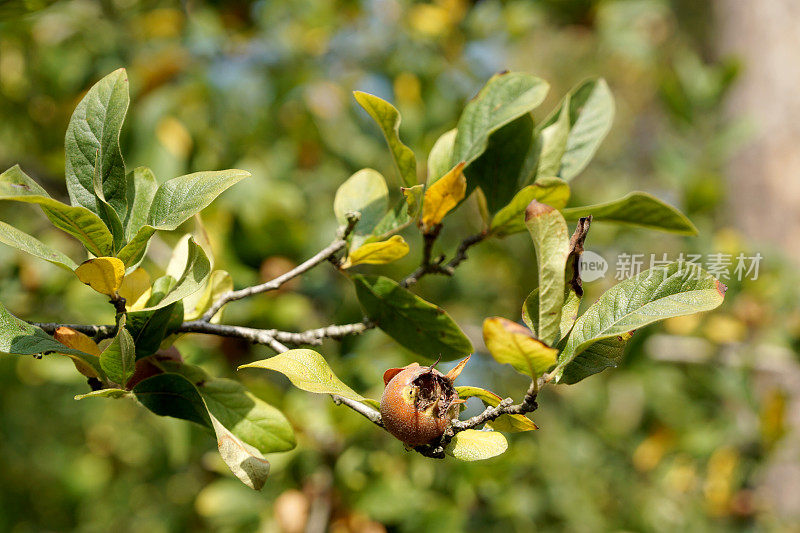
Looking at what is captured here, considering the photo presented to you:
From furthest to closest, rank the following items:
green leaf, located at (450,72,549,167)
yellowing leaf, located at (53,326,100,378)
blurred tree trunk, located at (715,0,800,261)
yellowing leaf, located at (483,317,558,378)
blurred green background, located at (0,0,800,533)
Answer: blurred tree trunk, located at (715,0,800,261) < blurred green background, located at (0,0,800,533) < green leaf, located at (450,72,549,167) < yellowing leaf, located at (53,326,100,378) < yellowing leaf, located at (483,317,558,378)

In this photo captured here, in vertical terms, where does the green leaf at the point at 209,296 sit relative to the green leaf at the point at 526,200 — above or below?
below

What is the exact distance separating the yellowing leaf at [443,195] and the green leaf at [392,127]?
3 centimetres

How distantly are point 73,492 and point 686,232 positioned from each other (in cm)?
186

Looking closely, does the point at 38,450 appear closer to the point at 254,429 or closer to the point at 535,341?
the point at 254,429

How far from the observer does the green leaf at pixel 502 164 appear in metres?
0.69

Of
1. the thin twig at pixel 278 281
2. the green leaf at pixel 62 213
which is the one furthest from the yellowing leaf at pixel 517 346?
the green leaf at pixel 62 213

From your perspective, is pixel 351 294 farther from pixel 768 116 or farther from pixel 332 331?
pixel 768 116

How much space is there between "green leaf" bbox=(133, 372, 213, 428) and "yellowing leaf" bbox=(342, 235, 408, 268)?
202 millimetres

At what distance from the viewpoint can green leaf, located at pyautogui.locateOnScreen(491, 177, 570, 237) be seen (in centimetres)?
61

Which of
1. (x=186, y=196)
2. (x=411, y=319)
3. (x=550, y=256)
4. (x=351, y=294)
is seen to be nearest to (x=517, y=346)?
(x=550, y=256)

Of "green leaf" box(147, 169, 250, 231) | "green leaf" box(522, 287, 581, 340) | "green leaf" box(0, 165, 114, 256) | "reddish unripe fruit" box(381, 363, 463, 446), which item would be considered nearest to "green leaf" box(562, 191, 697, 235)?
"green leaf" box(522, 287, 581, 340)

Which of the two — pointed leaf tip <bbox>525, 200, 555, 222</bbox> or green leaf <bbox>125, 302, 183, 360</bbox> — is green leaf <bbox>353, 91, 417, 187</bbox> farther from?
green leaf <bbox>125, 302, 183, 360</bbox>

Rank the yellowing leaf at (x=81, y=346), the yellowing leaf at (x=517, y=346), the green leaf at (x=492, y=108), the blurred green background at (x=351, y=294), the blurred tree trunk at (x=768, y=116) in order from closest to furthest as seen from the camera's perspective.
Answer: the yellowing leaf at (x=517, y=346), the yellowing leaf at (x=81, y=346), the green leaf at (x=492, y=108), the blurred green background at (x=351, y=294), the blurred tree trunk at (x=768, y=116)

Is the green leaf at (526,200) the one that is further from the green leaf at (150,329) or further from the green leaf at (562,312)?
the green leaf at (150,329)
